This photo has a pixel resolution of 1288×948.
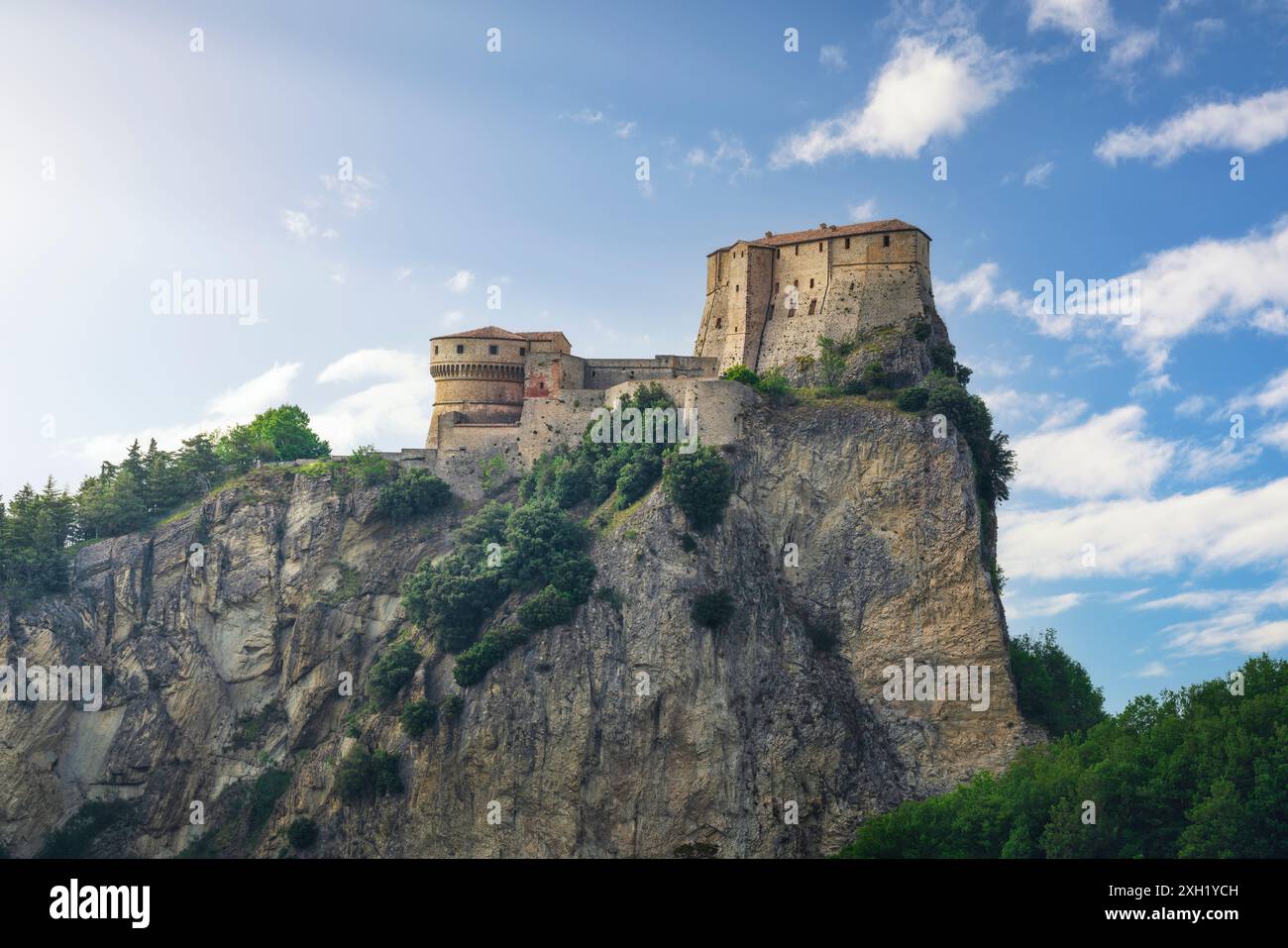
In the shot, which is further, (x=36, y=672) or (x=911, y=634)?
(x=36, y=672)

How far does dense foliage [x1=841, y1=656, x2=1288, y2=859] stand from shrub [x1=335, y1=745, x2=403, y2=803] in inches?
887

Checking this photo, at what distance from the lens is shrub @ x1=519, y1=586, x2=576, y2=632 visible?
71750mm

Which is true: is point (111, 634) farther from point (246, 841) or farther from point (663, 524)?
point (663, 524)

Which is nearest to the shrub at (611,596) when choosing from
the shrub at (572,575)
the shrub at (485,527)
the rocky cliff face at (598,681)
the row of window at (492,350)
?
the rocky cliff face at (598,681)

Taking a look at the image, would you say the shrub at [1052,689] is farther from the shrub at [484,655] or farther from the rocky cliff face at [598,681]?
the shrub at [484,655]

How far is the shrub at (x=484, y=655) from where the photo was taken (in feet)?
235

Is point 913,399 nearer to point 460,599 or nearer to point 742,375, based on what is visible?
point 742,375

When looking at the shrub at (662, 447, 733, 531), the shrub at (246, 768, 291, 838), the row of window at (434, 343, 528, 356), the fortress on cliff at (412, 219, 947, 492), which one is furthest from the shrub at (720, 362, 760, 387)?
the shrub at (246, 768, 291, 838)

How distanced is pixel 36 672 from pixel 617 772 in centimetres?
3377

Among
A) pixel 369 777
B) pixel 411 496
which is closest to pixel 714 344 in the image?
pixel 411 496

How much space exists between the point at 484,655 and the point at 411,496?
1414 centimetres
